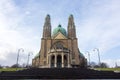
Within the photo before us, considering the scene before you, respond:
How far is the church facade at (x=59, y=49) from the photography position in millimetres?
60875

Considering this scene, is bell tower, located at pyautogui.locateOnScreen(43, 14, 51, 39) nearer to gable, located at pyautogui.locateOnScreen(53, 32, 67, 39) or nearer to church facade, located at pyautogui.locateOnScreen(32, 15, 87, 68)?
church facade, located at pyautogui.locateOnScreen(32, 15, 87, 68)

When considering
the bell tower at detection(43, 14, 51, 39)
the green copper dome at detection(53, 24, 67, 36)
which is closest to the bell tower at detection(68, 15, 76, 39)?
the green copper dome at detection(53, 24, 67, 36)

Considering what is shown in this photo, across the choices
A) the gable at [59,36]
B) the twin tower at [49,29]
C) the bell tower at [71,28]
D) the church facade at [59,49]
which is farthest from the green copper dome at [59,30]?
the bell tower at [71,28]

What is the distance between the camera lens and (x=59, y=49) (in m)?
60.7

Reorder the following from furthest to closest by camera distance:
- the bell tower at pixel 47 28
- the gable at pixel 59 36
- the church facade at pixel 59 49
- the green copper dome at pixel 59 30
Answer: the green copper dome at pixel 59 30, the gable at pixel 59 36, the bell tower at pixel 47 28, the church facade at pixel 59 49

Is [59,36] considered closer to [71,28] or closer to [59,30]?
[59,30]

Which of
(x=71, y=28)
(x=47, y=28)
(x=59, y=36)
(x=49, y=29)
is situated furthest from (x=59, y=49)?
(x=71, y=28)

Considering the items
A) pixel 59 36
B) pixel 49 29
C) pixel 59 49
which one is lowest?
pixel 59 49

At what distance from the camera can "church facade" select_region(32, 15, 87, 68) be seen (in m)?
60.9

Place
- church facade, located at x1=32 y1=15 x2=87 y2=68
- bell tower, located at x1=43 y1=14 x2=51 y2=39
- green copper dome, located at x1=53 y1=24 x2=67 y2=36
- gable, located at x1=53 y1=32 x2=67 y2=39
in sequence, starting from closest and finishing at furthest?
1. church facade, located at x1=32 y1=15 x2=87 y2=68
2. bell tower, located at x1=43 y1=14 x2=51 y2=39
3. gable, located at x1=53 y1=32 x2=67 y2=39
4. green copper dome, located at x1=53 y1=24 x2=67 y2=36

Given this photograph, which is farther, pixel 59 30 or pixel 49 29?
pixel 59 30

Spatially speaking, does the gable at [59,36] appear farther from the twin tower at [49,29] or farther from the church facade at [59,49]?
the twin tower at [49,29]

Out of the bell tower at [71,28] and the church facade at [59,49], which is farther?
the bell tower at [71,28]

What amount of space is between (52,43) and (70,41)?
7124 millimetres
